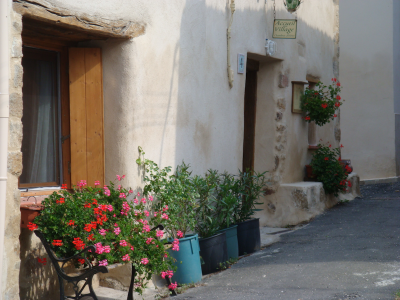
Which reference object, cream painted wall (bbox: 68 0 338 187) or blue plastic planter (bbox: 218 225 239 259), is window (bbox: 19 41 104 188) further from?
blue plastic planter (bbox: 218 225 239 259)

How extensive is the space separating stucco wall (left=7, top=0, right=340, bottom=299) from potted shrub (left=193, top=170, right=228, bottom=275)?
0.36 m

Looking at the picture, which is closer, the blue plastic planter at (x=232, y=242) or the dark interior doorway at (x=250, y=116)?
the blue plastic planter at (x=232, y=242)

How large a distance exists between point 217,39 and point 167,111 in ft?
4.37

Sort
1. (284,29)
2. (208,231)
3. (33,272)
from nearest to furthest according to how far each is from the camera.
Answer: (33,272), (208,231), (284,29)

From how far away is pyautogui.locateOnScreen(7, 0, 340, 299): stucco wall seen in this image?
456 centimetres

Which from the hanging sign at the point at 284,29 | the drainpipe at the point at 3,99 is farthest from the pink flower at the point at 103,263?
the hanging sign at the point at 284,29

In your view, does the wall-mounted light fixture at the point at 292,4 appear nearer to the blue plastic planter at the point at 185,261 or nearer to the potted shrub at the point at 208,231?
the potted shrub at the point at 208,231

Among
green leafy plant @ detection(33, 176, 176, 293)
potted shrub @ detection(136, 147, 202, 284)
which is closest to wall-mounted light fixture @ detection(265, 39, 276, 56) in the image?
potted shrub @ detection(136, 147, 202, 284)

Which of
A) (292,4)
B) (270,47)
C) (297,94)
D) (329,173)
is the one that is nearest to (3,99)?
(270,47)

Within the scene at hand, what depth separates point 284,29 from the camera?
7.07m

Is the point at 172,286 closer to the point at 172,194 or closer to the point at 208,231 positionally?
the point at 172,194

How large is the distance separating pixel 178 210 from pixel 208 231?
2.37 ft

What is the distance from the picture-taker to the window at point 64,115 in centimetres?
441

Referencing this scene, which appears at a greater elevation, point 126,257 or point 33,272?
point 126,257
